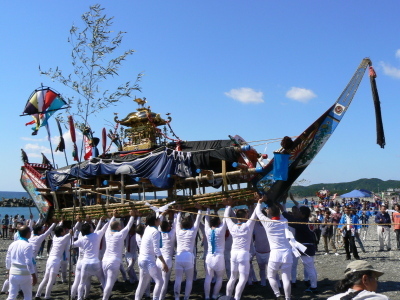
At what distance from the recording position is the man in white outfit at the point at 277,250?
29.7 feet

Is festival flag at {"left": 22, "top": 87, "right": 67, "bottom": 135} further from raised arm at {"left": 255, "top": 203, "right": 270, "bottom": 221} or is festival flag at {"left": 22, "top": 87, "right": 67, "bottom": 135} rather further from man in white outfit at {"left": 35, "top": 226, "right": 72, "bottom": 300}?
raised arm at {"left": 255, "top": 203, "right": 270, "bottom": 221}

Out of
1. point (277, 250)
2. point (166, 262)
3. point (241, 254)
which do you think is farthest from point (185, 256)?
point (277, 250)

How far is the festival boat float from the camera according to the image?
1062cm

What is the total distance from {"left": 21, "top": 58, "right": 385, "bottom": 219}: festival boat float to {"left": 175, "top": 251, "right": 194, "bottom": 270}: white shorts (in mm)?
1835

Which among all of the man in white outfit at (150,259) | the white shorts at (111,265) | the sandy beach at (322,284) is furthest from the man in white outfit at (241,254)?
the white shorts at (111,265)

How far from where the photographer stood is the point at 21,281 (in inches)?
324

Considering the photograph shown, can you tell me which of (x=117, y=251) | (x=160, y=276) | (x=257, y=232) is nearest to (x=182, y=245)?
(x=160, y=276)

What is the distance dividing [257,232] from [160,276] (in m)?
2.98

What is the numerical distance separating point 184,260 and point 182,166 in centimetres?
299

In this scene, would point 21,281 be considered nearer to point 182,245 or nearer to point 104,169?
point 182,245

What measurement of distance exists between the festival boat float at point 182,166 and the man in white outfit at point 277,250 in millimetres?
1281

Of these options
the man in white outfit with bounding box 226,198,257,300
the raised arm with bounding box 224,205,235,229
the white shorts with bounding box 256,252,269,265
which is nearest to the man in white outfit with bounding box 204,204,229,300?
the raised arm with bounding box 224,205,235,229

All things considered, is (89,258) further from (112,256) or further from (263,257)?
(263,257)

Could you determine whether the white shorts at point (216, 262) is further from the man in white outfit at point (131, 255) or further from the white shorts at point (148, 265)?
the man in white outfit at point (131, 255)
